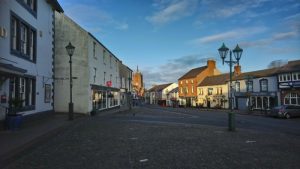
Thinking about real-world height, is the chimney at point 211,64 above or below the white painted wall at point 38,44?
above

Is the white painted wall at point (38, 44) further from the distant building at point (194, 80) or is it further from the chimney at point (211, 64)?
the chimney at point (211, 64)

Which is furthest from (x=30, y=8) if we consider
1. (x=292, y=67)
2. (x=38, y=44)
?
(x=292, y=67)

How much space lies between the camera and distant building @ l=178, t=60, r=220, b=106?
261 ft

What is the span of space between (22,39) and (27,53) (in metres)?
1.00

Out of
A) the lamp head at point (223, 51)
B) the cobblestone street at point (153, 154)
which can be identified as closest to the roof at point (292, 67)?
the lamp head at point (223, 51)

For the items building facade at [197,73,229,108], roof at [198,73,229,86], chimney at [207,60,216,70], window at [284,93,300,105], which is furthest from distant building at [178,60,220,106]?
window at [284,93,300,105]

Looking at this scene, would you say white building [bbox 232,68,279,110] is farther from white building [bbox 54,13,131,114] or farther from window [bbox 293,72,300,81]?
white building [bbox 54,13,131,114]

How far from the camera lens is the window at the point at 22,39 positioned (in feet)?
54.7

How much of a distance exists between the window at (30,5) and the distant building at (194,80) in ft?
205

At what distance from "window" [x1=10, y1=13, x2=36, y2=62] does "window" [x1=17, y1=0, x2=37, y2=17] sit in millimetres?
1017

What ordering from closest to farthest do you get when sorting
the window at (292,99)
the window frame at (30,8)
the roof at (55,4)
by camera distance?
the window frame at (30,8)
the roof at (55,4)
the window at (292,99)

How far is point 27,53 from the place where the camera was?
18578 mm

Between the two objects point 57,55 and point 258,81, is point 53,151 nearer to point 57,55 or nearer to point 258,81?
point 57,55

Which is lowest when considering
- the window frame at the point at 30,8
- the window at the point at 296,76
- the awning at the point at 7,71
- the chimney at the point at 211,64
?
the awning at the point at 7,71
